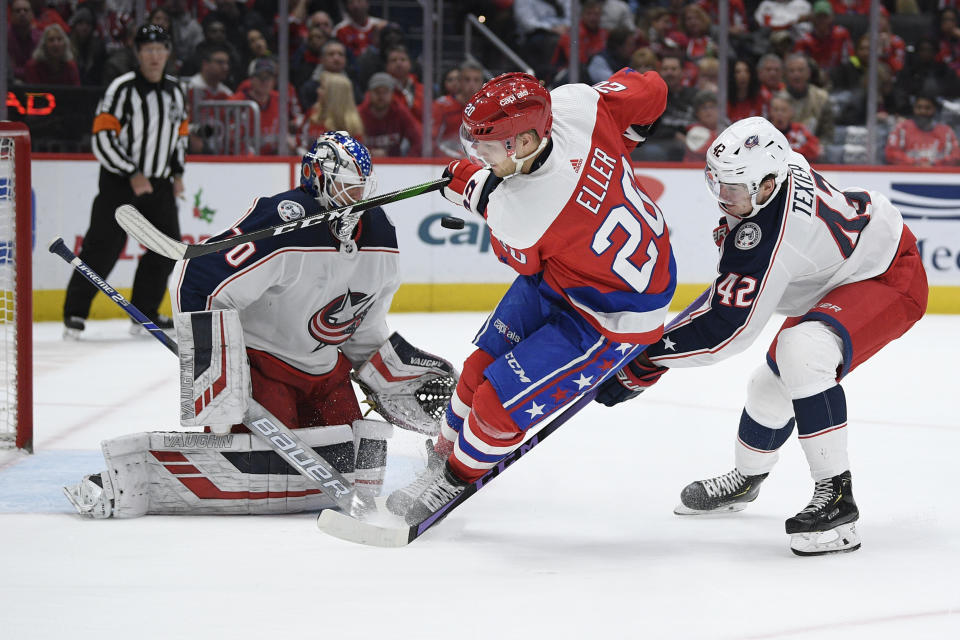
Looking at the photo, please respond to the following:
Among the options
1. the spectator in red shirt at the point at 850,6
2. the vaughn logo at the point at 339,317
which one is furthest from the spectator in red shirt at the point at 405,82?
the vaughn logo at the point at 339,317

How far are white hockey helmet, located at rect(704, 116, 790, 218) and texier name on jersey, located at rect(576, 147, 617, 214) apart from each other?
0.68ft

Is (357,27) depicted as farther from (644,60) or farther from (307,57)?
(644,60)

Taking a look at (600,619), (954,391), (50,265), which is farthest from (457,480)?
(50,265)

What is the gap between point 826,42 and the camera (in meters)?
7.04

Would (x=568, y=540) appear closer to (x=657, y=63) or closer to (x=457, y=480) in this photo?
(x=457, y=480)

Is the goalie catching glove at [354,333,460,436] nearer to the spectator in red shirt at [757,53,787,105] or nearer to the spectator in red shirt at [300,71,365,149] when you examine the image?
the spectator in red shirt at [300,71,365,149]

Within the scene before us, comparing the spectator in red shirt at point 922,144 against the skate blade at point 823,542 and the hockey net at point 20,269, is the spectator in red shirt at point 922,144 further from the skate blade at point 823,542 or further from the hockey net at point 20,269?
the hockey net at point 20,269

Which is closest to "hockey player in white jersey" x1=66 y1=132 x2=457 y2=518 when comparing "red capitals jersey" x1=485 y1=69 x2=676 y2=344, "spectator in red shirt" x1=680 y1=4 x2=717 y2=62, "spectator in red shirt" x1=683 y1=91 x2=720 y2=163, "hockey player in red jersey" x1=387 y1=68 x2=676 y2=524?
"hockey player in red jersey" x1=387 y1=68 x2=676 y2=524

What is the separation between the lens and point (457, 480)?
2.39 m

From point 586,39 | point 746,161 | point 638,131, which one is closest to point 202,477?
point 638,131

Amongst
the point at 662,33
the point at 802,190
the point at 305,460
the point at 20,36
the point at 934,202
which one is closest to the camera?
the point at 802,190

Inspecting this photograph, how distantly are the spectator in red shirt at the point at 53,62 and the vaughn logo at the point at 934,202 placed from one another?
4.42m

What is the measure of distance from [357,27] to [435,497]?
4715 millimetres

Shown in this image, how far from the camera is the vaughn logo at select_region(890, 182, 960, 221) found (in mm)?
6453
